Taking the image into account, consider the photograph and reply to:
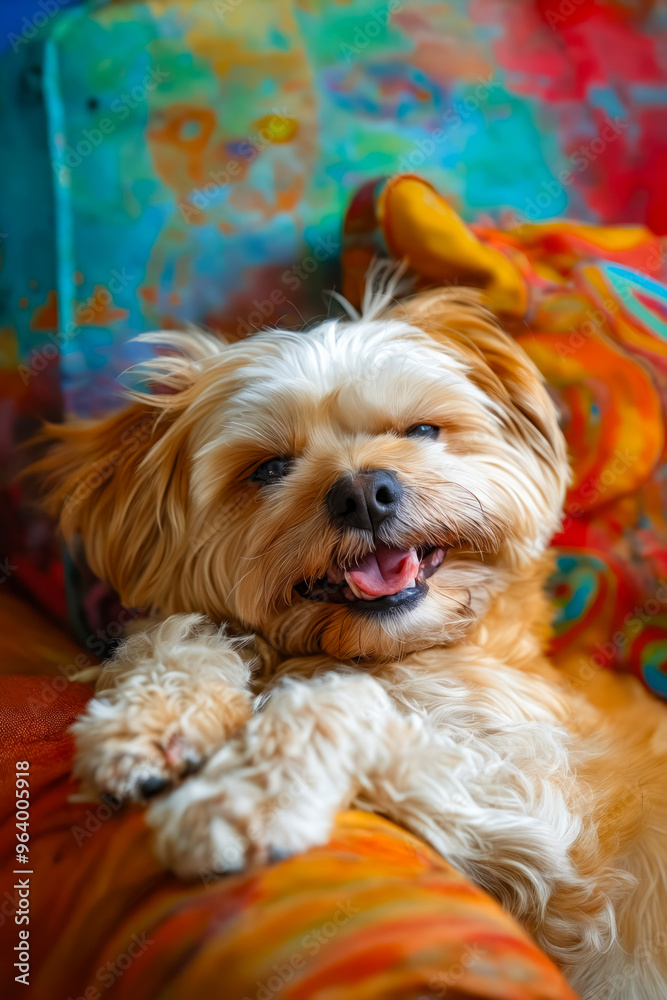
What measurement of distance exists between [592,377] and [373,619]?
2.64 feet

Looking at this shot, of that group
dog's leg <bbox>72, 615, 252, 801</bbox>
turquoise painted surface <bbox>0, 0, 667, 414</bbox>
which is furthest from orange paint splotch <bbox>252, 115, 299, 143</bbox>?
dog's leg <bbox>72, 615, 252, 801</bbox>

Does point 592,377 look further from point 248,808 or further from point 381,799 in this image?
point 248,808

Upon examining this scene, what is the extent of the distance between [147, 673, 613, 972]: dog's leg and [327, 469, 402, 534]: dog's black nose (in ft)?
0.89

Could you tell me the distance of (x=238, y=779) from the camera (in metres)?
0.92

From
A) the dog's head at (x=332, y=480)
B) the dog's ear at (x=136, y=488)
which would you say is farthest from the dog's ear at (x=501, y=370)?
the dog's ear at (x=136, y=488)

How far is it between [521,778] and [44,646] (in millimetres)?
1024

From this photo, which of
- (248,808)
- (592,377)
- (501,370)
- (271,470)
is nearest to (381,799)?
(248,808)

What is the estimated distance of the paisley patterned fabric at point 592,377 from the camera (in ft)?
5.35

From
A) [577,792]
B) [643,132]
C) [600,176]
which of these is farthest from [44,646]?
[643,132]

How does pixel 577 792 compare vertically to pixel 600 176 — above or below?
below

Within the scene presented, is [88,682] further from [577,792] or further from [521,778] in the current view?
[577,792]

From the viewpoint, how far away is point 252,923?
78 cm

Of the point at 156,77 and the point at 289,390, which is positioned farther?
the point at 156,77

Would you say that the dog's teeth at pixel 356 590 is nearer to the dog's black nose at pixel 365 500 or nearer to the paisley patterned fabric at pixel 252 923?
the dog's black nose at pixel 365 500
